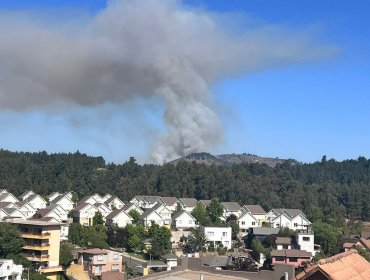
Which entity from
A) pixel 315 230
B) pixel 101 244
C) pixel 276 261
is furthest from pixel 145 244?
pixel 315 230

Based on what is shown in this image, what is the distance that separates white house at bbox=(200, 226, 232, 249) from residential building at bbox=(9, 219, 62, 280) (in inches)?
409

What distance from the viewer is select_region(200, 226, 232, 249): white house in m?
32.8

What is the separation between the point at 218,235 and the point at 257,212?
334 inches

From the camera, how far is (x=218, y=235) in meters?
33.0

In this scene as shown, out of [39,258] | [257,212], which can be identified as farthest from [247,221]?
[39,258]

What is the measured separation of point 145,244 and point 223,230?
218 inches

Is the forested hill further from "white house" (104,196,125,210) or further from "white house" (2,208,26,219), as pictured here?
"white house" (2,208,26,219)

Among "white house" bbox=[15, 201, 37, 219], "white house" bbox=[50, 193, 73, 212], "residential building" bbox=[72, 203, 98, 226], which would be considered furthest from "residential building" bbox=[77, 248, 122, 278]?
"white house" bbox=[50, 193, 73, 212]

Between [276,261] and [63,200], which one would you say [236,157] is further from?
[276,261]

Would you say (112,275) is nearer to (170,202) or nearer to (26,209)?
(26,209)

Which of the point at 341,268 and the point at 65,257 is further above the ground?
the point at 341,268

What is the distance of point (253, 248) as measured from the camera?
30750 mm

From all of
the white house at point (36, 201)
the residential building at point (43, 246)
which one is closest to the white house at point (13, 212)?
the white house at point (36, 201)

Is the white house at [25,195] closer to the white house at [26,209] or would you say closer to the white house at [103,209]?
the white house at [26,209]
